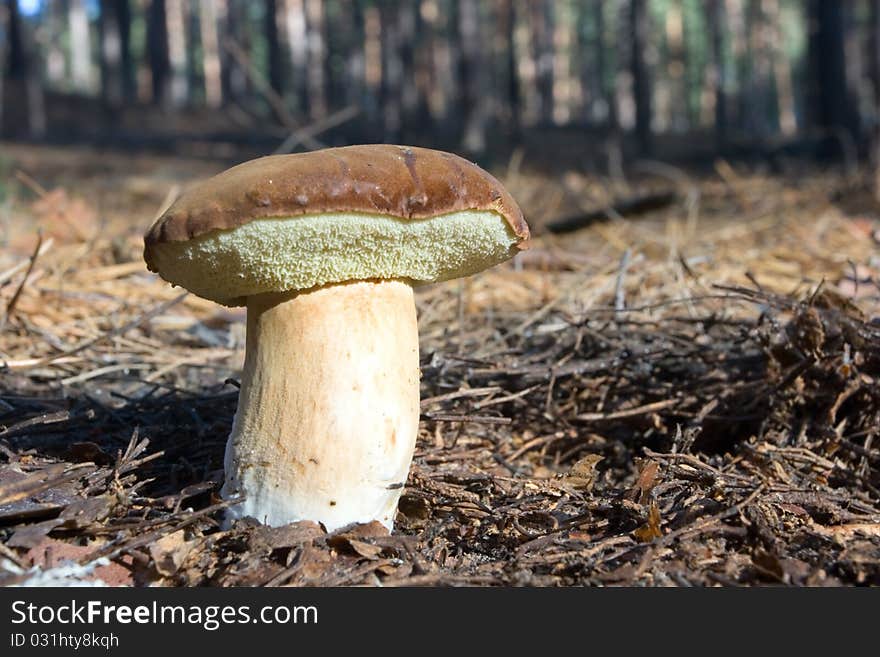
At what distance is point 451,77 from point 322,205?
35953 millimetres

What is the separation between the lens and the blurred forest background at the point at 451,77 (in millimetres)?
10406

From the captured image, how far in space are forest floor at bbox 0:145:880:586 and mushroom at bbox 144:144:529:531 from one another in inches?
4.5

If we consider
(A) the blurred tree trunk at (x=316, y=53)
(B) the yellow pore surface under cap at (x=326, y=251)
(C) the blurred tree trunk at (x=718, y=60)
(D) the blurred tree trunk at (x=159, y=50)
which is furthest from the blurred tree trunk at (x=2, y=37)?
(C) the blurred tree trunk at (x=718, y=60)

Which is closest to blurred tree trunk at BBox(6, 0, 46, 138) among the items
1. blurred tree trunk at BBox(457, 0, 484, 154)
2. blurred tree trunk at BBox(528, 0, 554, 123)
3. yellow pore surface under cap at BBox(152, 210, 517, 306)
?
blurred tree trunk at BBox(457, 0, 484, 154)

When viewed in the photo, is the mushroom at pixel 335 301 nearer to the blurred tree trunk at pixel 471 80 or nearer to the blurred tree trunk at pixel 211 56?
the blurred tree trunk at pixel 471 80

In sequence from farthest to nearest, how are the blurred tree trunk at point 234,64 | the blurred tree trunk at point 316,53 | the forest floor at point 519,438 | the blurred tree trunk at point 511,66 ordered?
1. the blurred tree trunk at point 234,64
2. the blurred tree trunk at point 316,53
3. the blurred tree trunk at point 511,66
4. the forest floor at point 519,438

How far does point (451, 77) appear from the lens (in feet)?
116

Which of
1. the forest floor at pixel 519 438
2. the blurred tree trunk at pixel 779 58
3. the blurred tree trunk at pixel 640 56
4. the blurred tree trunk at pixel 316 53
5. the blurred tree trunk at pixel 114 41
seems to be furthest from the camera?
the blurred tree trunk at pixel 779 58

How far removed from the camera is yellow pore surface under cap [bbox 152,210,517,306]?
4.42 ft

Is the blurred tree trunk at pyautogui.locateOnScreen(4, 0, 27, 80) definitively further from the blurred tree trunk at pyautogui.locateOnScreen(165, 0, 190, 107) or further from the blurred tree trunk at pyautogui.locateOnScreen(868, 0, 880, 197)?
the blurred tree trunk at pyautogui.locateOnScreen(868, 0, 880, 197)

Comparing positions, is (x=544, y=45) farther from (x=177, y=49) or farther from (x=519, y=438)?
(x=519, y=438)

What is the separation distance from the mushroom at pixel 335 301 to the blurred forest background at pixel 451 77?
194cm

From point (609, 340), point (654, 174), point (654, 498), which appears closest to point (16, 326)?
point (609, 340)

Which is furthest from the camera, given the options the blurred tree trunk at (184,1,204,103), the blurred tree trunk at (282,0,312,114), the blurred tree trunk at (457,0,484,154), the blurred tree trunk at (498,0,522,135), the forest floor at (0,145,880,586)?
the blurred tree trunk at (184,1,204,103)
